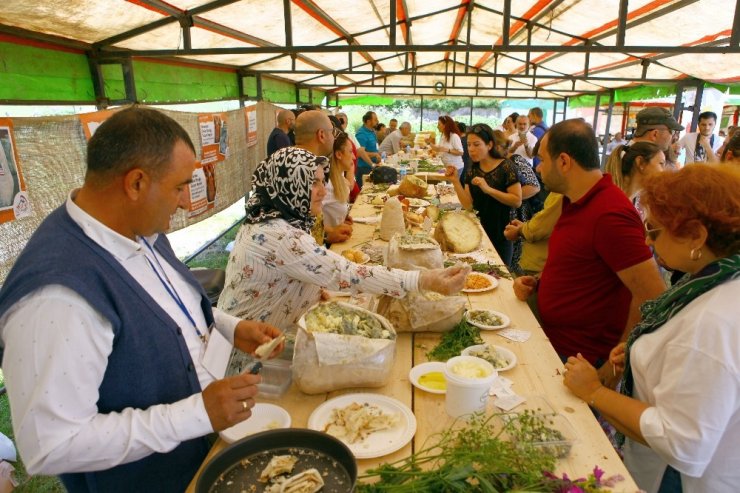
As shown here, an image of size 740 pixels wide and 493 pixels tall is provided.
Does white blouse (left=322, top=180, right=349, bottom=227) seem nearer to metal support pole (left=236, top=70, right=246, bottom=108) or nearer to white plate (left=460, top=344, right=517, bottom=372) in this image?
white plate (left=460, top=344, right=517, bottom=372)

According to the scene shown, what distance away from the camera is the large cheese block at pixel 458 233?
133 inches

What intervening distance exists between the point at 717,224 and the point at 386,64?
1368cm

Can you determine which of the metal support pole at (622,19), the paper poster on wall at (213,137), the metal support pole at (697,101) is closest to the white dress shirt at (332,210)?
the paper poster on wall at (213,137)

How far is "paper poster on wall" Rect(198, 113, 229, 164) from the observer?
625 centimetres

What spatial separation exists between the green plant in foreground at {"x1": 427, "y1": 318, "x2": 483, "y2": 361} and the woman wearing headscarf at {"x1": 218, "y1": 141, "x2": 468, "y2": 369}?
0.66 feet

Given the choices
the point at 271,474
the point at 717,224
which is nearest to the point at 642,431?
the point at 717,224

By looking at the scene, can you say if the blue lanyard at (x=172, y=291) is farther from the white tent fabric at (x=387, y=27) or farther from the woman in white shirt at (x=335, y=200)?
the white tent fabric at (x=387, y=27)

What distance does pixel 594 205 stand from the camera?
86.2 inches

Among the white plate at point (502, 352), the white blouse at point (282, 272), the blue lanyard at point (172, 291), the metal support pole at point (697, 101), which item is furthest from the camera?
the metal support pole at point (697, 101)

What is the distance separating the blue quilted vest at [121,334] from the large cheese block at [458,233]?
2.30 m

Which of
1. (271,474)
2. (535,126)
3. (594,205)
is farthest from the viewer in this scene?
(535,126)

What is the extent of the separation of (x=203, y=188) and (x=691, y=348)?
616 centimetres

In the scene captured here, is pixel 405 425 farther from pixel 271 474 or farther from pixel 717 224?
pixel 717 224

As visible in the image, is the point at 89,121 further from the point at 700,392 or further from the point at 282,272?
the point at 700,392
